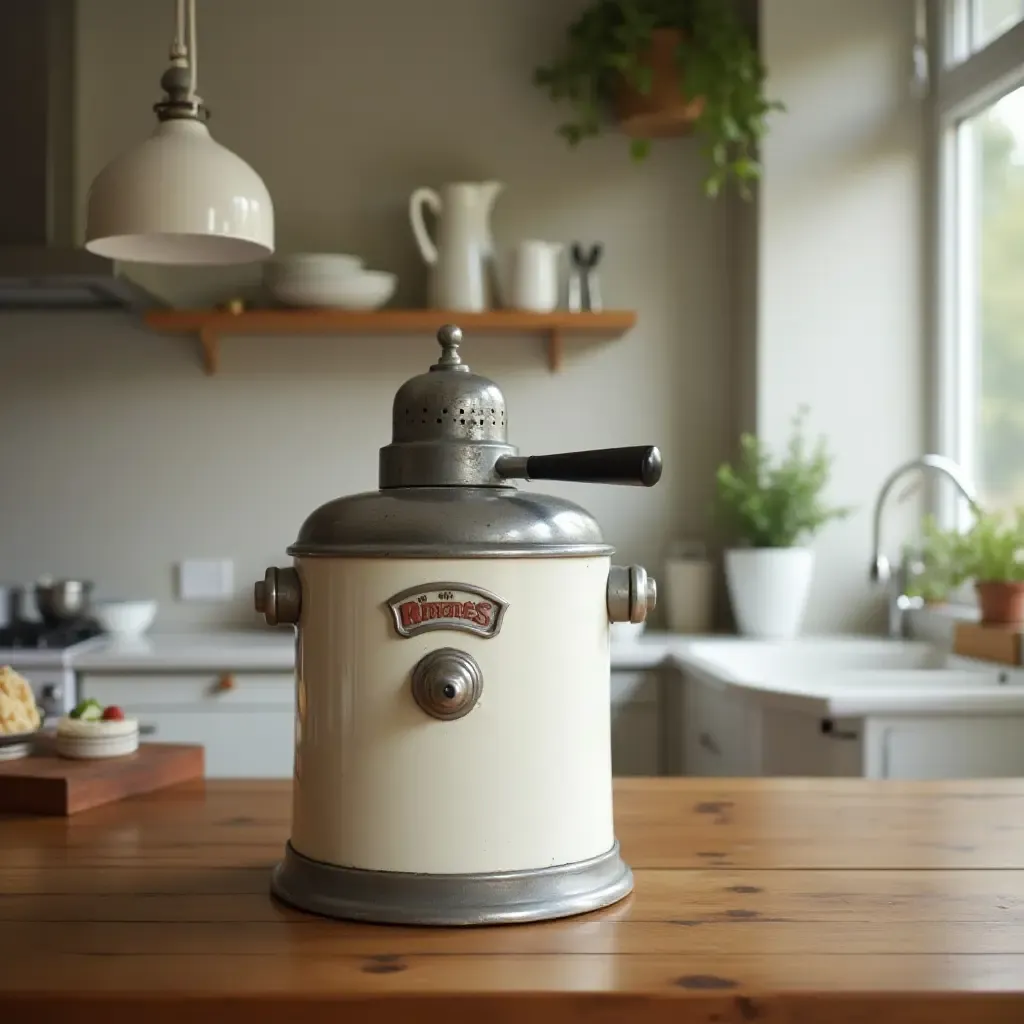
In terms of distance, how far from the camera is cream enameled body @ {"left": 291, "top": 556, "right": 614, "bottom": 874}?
82 centimetres

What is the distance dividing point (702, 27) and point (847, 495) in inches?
46.8

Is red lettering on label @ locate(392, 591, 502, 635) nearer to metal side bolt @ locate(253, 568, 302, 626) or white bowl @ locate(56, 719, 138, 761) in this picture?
metal side bolt @ locate(253, 568, 302, 626)

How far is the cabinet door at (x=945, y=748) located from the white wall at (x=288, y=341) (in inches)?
55.8

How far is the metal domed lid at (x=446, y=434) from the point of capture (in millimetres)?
883

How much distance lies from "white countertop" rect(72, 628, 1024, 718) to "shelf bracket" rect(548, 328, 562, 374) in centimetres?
75

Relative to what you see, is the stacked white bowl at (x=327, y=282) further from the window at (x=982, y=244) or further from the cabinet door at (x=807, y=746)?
the cabinet door at (x=807, y=746)

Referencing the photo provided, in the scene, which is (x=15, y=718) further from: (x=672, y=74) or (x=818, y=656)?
(x=672, y=74)

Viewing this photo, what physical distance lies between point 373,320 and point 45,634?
1060 mm

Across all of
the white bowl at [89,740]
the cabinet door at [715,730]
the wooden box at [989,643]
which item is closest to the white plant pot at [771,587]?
the cabinet door at [715,730]

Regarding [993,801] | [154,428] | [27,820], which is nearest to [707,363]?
[154,428]

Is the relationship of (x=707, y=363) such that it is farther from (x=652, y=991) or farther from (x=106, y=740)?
(x=652, y=991)

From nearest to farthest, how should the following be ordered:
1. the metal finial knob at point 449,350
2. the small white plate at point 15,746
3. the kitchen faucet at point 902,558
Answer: the metal finial knob at point 449,350 < the small white plate at point 15,746 < the kitchen faucet at point 902,558

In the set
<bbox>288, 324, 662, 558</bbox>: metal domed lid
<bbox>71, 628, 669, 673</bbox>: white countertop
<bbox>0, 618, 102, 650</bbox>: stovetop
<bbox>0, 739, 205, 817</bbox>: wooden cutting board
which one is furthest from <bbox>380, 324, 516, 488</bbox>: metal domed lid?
<bbox>0, 618, 102, 650</bbox>: stovetop

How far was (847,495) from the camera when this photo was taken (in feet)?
10.4
